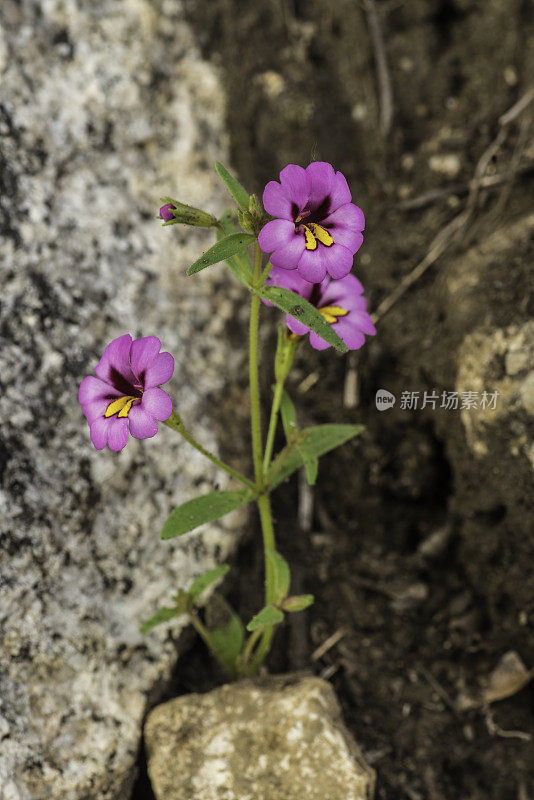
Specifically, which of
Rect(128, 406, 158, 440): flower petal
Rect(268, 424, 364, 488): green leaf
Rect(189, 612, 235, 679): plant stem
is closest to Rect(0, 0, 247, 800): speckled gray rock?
Rect(189, 612, 235, 679): plant stem

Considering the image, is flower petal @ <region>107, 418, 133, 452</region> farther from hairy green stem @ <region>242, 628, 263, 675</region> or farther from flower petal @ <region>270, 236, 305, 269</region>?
hairy green stem @ <region>242, 628, 263, 675</region>

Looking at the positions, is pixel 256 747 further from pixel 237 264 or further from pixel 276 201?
pixel 276 201

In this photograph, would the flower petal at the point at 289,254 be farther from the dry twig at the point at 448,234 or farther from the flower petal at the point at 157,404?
the dry twig at the point at 448,234

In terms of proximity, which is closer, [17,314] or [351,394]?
[17,314]

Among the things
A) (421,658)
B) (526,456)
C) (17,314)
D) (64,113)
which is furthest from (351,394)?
(64,113)

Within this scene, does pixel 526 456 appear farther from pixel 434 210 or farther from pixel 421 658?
pixel 434 210

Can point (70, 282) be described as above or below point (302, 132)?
below

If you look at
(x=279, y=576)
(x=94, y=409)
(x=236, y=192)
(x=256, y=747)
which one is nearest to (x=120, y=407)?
(x=94, y=409)
